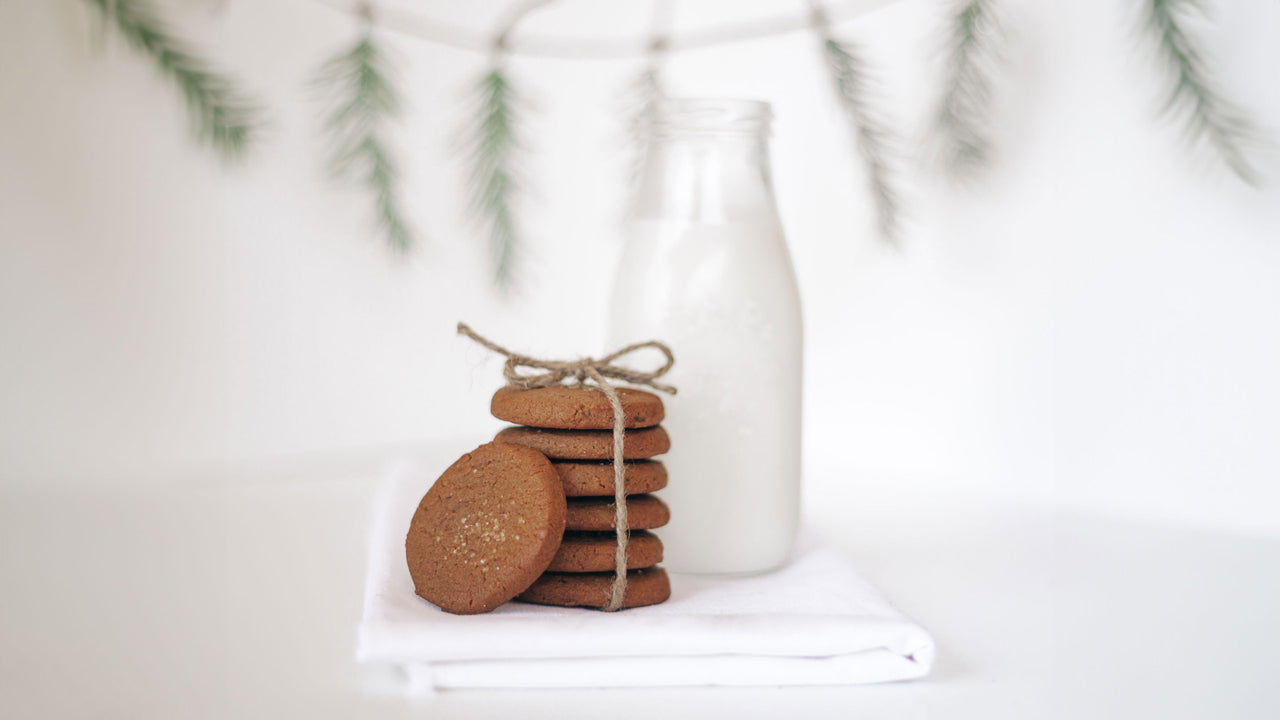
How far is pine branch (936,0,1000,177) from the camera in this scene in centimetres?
121

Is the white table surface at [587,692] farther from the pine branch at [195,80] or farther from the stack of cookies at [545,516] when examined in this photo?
the pine branch at [195,80]

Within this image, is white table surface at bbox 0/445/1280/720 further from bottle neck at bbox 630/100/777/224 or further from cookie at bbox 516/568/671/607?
bottle neck at bbox 630/100/777/224

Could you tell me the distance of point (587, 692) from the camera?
60cm

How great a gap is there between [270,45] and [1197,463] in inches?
47.8

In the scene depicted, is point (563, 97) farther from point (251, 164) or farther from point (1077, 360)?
point (1077, 360)

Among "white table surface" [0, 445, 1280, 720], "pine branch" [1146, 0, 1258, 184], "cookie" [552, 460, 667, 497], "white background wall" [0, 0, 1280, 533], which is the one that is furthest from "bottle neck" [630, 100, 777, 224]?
"pine branch" [1146, 0, 1258, 184]

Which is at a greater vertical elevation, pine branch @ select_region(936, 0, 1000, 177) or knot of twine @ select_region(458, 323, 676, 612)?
pine branch @ select_region(936, 0, 1000, 177)

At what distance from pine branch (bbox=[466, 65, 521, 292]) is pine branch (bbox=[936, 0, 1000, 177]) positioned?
54 centimetres

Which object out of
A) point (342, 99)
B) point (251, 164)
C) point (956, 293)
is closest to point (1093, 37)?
point (956, 293)

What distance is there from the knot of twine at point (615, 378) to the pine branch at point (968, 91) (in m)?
0.63

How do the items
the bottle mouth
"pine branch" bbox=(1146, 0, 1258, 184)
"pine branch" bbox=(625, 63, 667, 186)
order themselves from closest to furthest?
the bottle mouth < "pine branch" bbox=(1146, 0, 1258, 184) < "pine branch" bbox=(625, 63, 667, 186)

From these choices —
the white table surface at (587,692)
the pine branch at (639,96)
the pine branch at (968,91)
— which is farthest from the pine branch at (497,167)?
the pine branch at (968,91)

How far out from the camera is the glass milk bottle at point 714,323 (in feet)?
2.60

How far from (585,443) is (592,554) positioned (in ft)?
0.23
